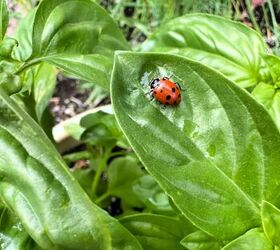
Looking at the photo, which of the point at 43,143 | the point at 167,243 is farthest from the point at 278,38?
the point at 43,143

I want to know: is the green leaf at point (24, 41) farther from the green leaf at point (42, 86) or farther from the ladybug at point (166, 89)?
the ladybug at point (166, 89)

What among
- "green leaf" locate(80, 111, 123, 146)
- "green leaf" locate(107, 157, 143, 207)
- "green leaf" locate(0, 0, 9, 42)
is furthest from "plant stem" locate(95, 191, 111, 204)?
"green leaf" locate(0, 0, 9, 42)

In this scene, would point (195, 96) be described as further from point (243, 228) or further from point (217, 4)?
point (217, 4)

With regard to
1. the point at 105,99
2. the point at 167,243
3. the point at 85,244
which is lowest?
the point at 105,99

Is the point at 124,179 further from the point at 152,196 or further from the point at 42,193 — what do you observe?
the point at 42,193

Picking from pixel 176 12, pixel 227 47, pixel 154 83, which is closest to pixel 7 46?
pixel 154 83

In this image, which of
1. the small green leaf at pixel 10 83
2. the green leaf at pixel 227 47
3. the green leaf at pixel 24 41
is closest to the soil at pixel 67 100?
the green leaf at pixel 24 41
